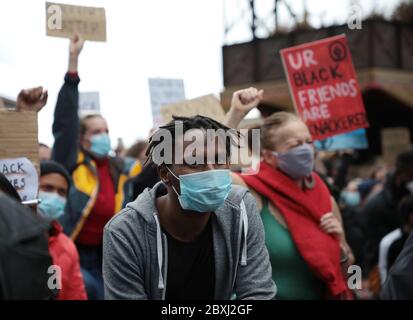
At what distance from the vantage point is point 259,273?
2893mm

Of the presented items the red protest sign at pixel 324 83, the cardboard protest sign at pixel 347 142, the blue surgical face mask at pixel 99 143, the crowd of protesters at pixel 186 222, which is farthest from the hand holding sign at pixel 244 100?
the cardboard protest sign at pixel 347 142

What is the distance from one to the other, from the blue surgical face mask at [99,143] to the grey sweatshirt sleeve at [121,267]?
2913 mm

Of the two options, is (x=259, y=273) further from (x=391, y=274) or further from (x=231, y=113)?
(x=231, y=113)

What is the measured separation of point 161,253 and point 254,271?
1.26 feet

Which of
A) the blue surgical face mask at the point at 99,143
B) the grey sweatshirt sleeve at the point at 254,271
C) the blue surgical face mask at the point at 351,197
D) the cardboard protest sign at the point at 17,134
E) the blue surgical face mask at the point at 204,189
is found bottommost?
the blue surgical face mask at the point at 351,197

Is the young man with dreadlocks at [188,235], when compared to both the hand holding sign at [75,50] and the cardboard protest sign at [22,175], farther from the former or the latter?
the hand holding sign at [75,50]

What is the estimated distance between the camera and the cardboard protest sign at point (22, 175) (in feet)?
10.9

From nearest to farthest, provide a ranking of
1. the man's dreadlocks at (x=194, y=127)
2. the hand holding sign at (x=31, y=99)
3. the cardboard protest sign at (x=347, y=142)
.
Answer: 1. the man's dreadlocks at (x=194, y=127)
2. the hand holding sign at (x=31, y=99)
3. the cardboard protest sign at (x=347, y=142)

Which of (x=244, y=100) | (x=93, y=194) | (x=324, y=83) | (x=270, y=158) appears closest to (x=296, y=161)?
(x=270, y=158)

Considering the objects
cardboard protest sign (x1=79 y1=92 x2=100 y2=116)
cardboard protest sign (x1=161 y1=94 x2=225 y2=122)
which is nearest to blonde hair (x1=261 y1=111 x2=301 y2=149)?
cardboard protest sign (x1=161 y1=94 x2=225 y2=122)

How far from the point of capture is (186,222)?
285 cm

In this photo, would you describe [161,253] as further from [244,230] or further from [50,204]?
[50,204]

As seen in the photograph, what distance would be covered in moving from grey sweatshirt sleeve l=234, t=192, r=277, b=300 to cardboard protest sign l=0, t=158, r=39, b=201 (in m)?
1.03
